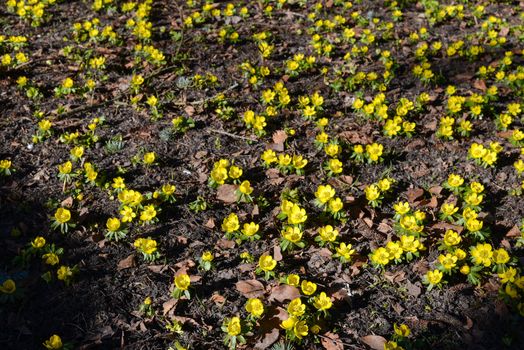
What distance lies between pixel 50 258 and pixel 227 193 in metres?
1.37

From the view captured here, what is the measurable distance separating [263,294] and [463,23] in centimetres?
475

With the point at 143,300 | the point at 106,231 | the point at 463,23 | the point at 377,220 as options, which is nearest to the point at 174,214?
the point at 106,231

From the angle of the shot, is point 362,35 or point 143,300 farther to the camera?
point 362,35

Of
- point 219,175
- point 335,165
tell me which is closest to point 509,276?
point 335,165

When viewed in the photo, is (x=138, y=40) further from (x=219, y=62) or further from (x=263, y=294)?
(x=263, y=294)

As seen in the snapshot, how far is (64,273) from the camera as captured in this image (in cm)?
333

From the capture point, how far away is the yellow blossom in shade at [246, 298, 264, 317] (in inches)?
124

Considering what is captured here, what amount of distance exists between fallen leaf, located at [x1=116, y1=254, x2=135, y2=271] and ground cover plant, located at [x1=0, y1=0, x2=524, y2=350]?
1 cm

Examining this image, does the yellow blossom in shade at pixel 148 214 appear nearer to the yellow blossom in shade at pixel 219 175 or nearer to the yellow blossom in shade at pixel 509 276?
the yellow blossom in shade at pixel 219 175

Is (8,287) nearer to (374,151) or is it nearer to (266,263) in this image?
(266,263)

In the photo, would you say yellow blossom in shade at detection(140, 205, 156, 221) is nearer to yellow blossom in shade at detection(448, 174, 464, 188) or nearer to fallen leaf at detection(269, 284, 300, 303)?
fallen leaf at detection(269, 284, 300, 303)

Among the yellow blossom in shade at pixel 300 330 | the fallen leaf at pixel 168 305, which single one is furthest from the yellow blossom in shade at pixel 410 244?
the fallen leaf at pixel 168 305

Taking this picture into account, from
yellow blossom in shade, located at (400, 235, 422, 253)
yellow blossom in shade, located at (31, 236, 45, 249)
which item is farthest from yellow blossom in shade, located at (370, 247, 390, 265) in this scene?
yellow blossom in shade, located at (31, 236, 45, 249)

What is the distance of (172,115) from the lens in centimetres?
486
